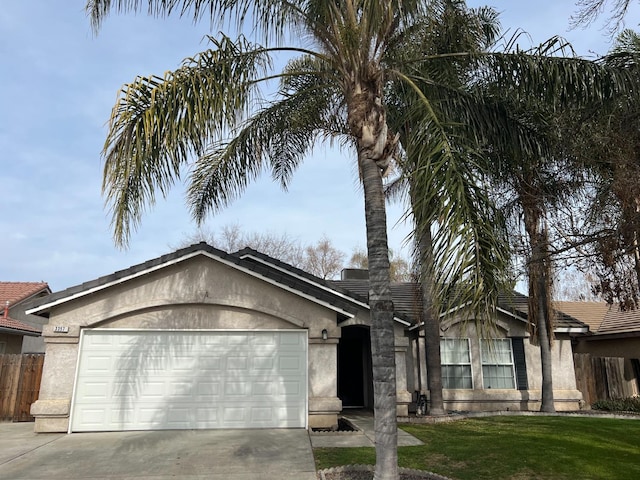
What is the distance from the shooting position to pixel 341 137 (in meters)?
10.8

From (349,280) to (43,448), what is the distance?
44.5 feet

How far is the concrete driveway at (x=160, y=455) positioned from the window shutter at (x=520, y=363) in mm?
8658

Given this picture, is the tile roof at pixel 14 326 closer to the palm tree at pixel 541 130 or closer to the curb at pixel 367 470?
the curb at pixel 367 470

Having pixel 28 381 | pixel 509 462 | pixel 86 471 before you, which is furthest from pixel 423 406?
pixel 28 381

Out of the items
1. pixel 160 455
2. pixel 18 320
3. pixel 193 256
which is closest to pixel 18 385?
pixel 193 256

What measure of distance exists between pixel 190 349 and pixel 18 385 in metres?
5.72

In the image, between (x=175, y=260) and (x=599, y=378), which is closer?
(x=175, y=260)

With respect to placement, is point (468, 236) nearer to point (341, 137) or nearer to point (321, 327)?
point (341, 137)

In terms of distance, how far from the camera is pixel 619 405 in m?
15.4

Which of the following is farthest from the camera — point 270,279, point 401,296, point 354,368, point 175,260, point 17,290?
point 17,290

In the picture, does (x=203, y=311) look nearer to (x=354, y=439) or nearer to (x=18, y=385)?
(x=354, y=439)

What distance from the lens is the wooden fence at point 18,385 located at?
12.8 metres

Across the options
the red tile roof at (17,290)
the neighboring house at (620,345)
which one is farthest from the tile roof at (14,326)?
the neighboring house at (620,345)

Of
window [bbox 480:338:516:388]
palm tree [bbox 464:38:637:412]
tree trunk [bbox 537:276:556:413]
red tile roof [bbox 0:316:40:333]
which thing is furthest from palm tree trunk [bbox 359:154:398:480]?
red tile roof [bbox 0:316:40:333]
